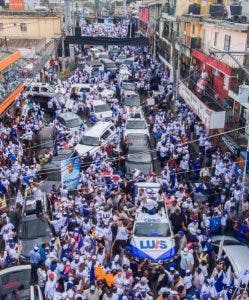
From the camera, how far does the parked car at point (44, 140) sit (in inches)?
811

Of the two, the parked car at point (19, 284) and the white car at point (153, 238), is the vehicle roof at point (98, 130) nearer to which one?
the white car at point (153, 238)

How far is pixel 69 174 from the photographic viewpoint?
1695 centimetres

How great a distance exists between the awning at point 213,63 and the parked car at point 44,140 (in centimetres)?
834

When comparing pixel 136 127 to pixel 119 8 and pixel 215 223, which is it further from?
pixel 119 8

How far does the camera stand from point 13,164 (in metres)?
17.9

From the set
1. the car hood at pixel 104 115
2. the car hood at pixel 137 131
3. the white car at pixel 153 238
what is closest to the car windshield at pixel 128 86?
A: the car hood at pixel 104 115

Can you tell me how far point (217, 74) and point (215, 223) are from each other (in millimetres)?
12190

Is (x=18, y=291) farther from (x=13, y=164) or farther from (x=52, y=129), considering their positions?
(x=52, y=129)

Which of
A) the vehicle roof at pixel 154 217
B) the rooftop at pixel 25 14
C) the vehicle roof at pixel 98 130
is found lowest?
the vehicle roof at pixel 154 217

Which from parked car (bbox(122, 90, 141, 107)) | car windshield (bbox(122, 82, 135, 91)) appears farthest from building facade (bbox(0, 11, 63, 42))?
parked car (bbox(122, 90, 141, 107))

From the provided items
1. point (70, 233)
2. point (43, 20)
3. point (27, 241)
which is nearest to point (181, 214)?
point (70, 233)

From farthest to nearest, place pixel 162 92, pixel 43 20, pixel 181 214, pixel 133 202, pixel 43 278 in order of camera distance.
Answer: pixel 43 20
pixel 162 92
pixel 133 202
pixel 181 214
pixel 43 278

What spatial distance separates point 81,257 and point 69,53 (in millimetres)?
37003

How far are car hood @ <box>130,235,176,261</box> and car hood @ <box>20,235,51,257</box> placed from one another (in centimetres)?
244
